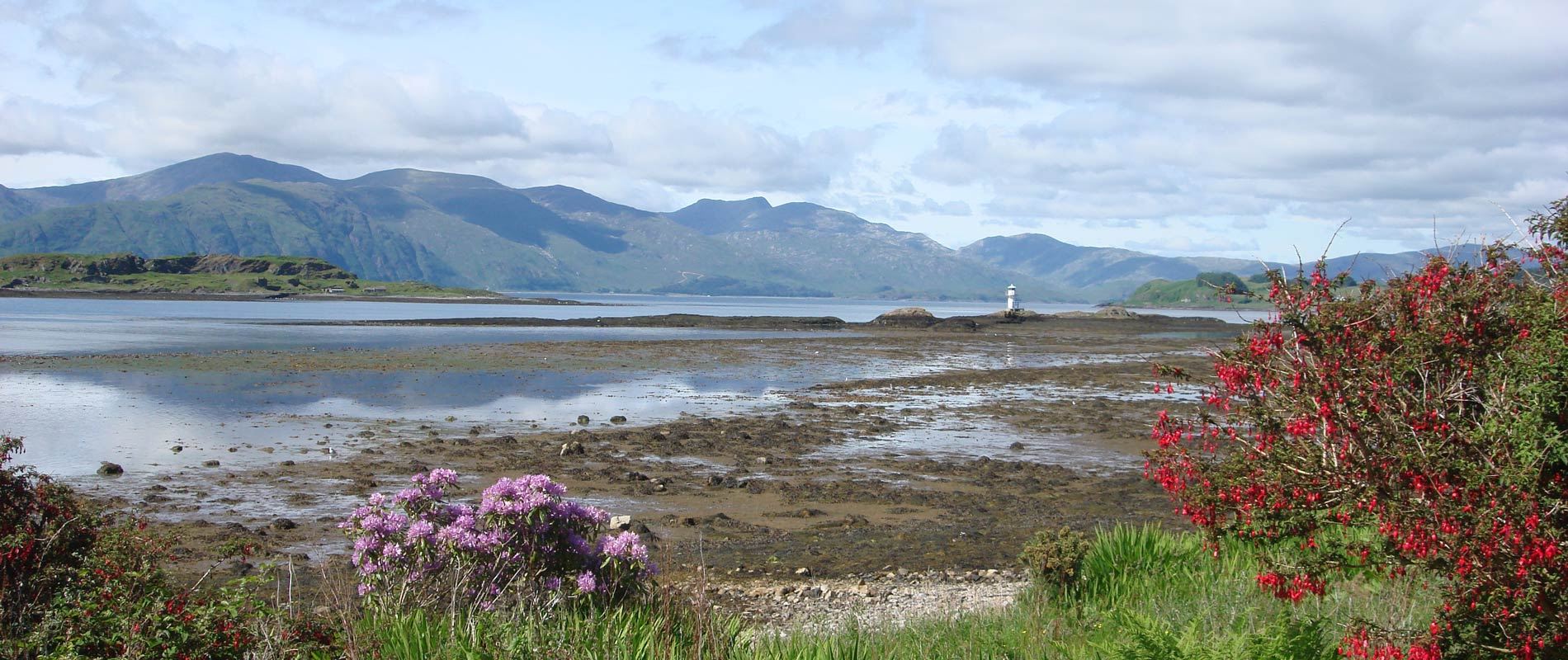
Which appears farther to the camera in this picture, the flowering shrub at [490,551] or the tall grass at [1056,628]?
the flowering shrub at [490,551]

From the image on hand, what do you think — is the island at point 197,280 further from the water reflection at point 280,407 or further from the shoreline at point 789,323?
the water reflection at point 280,407

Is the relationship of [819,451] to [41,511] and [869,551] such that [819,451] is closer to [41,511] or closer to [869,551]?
[869,551]

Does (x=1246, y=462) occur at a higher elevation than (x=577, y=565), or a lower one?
higher

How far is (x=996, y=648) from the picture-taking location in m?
6.94

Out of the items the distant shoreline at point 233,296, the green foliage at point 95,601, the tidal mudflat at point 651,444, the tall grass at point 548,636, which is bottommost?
the tidal mudflat at point 651,444

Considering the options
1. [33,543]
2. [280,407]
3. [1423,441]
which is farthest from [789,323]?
[1423,441]

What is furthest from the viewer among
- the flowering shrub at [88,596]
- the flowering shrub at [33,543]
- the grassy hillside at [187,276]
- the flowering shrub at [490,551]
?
the grassy hillside at [187,276]

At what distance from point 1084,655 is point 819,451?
13614 mm

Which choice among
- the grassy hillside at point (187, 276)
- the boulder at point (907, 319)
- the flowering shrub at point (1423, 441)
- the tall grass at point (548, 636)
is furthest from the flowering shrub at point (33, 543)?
the grassy hillside at point (187, 276)

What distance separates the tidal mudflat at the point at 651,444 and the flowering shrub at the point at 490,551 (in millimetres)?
524

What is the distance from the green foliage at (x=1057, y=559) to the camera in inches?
361

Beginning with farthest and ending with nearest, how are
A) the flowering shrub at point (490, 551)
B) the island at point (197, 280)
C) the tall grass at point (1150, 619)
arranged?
the island at point (197, 280), the flowering shrub at point (490, 551), the tall grass at point (1150, 619)

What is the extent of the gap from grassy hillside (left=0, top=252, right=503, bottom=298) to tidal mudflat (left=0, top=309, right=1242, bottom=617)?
105580 millimetres

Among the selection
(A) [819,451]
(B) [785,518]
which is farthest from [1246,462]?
(A) [819,451]
